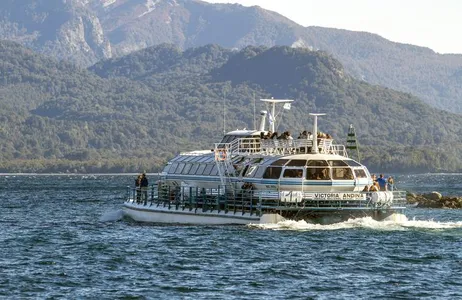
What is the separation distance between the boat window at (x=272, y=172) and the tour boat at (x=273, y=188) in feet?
0.16

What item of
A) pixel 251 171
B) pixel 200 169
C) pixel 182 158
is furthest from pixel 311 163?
pixel 182 158

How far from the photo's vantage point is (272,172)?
59.2m

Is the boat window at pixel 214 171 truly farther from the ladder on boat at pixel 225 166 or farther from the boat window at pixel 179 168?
the boat window at pixel 179 168

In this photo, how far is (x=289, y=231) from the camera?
56.4 metres

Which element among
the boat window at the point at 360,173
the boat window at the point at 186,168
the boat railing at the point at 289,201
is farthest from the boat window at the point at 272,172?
the boat window at the point at 186,168

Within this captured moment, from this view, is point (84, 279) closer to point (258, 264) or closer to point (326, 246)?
point (258, 264)

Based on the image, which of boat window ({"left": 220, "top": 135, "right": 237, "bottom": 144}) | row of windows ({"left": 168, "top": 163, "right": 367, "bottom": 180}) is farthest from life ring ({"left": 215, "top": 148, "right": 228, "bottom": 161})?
row of windows ({"left": 168, "top": 163, "right": 367, "bottom": 180})

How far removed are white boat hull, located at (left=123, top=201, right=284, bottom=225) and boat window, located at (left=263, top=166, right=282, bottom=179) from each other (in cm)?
229

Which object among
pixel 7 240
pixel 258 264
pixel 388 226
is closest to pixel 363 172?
pixel 388 226

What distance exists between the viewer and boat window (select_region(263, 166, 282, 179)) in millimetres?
58844

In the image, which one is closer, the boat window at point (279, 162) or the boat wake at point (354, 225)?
the boat wake at point (354, 225)

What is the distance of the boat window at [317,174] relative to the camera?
58.4 meters

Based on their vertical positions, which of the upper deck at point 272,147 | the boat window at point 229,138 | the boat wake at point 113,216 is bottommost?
the boat wake at point 113,216

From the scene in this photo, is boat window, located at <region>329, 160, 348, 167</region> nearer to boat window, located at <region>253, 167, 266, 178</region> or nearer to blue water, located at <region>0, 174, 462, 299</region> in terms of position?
blue water, located at <region>0, 174, 462, 299</region>
